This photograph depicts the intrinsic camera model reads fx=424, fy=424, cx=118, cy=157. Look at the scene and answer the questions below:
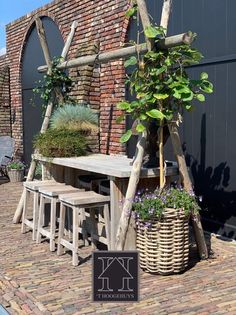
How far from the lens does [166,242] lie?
145 inches

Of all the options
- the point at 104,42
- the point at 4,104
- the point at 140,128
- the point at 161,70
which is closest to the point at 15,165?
the point at 4,104

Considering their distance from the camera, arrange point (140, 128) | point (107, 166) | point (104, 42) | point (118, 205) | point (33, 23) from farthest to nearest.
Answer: point (33, 23) < point (104, 42) < point (107, 166) < point (118, 205) < point (140, 128)

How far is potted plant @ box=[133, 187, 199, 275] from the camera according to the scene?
3.65 metres

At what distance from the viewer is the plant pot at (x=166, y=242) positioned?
366cm

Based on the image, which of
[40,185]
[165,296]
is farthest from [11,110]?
[165,296]

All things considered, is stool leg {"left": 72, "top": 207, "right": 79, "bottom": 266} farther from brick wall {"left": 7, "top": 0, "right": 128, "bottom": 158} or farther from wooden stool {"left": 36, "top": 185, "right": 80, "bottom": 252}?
brick wall {"left": 7, "top": 0, "right": 128, "bottom": 158}

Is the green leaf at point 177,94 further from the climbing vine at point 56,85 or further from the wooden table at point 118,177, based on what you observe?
the climbing vine at point 56,85

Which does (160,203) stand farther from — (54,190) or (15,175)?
(15,175)

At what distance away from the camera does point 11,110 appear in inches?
414

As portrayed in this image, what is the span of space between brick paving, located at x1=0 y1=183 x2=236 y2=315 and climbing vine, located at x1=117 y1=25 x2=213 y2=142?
1339 millimetres

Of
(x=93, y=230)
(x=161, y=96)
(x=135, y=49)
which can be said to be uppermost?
(x=135, y=49)

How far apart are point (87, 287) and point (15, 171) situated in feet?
20.9

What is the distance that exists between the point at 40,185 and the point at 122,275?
325 centimetres

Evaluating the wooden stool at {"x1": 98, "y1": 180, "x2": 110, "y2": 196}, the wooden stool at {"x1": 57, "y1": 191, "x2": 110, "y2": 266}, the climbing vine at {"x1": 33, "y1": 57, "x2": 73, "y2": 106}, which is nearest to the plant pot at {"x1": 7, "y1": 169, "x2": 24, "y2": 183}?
the climbing vine at {"x1": 33, "y1": 57, "x2": 73, "y2": 106}
